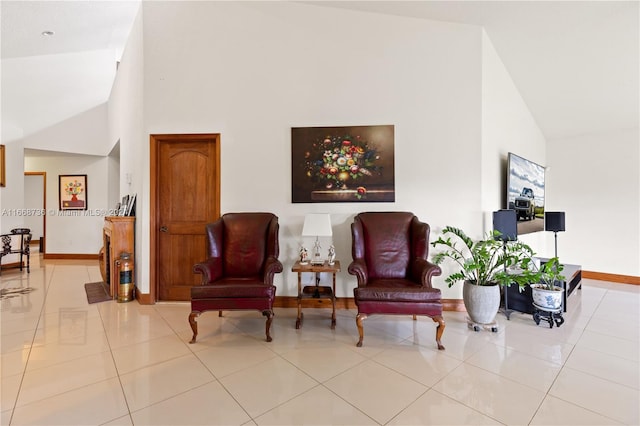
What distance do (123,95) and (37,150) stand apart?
2.78 m

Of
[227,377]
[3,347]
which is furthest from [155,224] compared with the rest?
[227,377]

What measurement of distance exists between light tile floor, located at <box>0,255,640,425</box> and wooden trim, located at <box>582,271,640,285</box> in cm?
215

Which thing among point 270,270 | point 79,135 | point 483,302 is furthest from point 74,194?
point 483,302

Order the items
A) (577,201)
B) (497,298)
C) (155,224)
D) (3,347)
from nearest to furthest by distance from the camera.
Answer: (3,347) < (497,298) < (155,224) < (577,201)

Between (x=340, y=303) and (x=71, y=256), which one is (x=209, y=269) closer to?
(x=340, y=303)

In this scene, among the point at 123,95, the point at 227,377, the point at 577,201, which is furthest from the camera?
the point at 577,201

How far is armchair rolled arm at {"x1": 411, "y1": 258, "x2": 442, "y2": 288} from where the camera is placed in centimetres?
251

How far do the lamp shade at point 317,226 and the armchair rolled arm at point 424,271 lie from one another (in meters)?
0.92

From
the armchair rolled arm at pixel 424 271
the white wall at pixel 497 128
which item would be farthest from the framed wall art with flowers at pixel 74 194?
the white wall at pixel 497 128

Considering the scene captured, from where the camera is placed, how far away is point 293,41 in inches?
133

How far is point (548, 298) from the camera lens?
108 inches

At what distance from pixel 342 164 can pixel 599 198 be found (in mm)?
4861

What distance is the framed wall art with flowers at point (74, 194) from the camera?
6.47 metres

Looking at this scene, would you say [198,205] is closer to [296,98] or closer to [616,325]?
[296,98]
